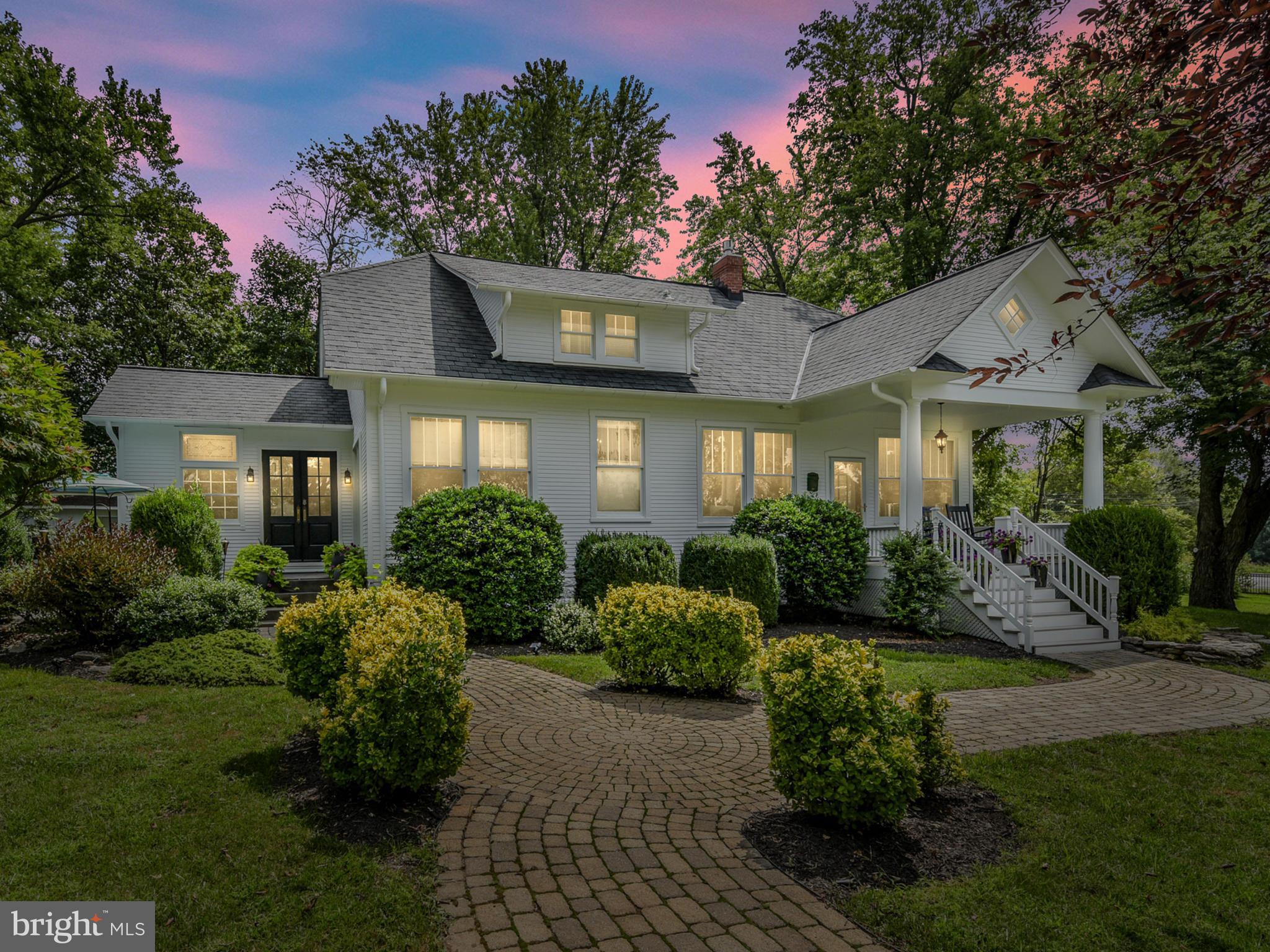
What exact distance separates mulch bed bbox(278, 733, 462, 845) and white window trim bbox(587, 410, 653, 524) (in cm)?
784

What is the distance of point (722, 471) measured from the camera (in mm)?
13211

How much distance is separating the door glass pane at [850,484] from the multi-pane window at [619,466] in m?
4.58

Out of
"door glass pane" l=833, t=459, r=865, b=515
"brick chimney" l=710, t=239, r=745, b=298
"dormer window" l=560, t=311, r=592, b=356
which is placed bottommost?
"door glass pane" l=833, t=459, r=865, b=515

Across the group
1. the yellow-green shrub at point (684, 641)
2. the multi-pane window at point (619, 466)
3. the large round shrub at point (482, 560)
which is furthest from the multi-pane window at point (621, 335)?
the yellow-green shrub at point (684, 641)

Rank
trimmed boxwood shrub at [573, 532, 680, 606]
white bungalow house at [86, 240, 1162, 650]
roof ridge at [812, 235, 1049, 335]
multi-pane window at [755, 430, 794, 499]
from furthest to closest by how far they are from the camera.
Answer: multi-pane window at [755, 430, 794, 499], roof ridge at [812, 235, 1049, 335], white bungalow house at [86, 240, 1162, 650], trimmed boxwood shrub at [573, 532, 680, 606]

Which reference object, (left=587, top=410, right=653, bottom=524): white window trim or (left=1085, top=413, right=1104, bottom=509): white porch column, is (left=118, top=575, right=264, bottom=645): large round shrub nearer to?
(left=587, top=410, right=653, bottom=524): white window trim

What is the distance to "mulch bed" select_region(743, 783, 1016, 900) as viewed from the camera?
11.0 ft

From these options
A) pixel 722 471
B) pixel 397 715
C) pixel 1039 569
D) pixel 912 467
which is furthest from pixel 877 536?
pixel 397 715

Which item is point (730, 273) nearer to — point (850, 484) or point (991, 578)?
point (850, 484)

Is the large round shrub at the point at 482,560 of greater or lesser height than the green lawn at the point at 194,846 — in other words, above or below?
above

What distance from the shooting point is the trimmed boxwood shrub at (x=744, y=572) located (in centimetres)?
1018

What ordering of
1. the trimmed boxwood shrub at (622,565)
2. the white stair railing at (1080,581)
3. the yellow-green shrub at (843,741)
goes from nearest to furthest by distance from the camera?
the yellow-green shrub at (843,741) < the trimmed boxwood shrub at (622,565) < the white stair railing at (1080,581)

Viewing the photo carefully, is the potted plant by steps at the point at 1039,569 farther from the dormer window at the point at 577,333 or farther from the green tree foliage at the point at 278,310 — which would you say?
the green tree foliage at the point at 278,310

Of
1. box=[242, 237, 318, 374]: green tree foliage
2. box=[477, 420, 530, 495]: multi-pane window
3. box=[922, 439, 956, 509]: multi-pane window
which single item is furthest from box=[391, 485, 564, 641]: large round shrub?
box=[242, 237, 318, 374]: green tree foliage
